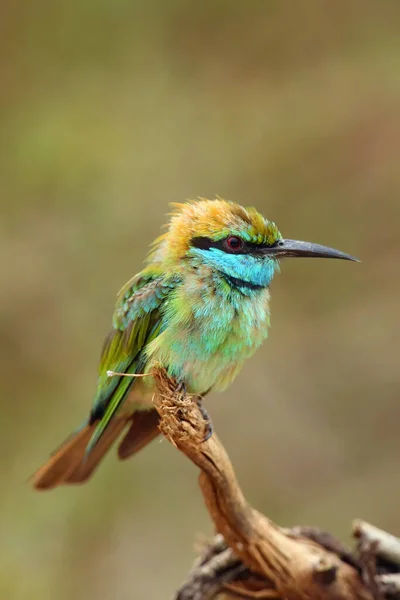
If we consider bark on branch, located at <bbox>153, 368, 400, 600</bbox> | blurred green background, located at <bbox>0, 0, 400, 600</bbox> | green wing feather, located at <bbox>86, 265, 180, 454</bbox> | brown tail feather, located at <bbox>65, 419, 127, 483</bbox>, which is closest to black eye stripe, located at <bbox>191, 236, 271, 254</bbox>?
green wing feather, located at <bbox>86, 265, 180, 454</bbox>

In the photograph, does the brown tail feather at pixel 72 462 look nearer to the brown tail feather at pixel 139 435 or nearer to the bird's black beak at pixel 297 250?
the brown tail feather at pixel 139 435

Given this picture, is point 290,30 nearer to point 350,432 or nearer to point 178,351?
point 350,432

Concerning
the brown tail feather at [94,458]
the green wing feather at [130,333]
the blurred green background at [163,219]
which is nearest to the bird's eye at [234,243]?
the green wing feather at [130,333]

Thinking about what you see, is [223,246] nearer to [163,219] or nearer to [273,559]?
[273,559]

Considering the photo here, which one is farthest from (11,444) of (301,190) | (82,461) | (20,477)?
(301,190)

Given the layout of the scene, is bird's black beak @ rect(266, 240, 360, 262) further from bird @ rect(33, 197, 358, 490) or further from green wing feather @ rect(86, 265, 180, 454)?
green wing feather @ rect(86, 265, 180, 454)

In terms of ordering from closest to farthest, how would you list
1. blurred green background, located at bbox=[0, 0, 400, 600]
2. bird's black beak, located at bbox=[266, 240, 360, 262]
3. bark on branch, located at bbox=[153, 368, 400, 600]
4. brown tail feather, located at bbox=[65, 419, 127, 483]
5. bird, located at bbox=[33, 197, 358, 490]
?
1. bark on branch, located at bbox=[153, 368, 400, 600]
2. bird, located at bbox=[33, 197, 358, 490]
3. bird's black beak, located at bbox=[266, 240, 360, 262]
4. brown tail feather, located at bbox=[65, 419, 127, 483]
5. blurred green background, located at bbox=[0, 0, 400, 600]
